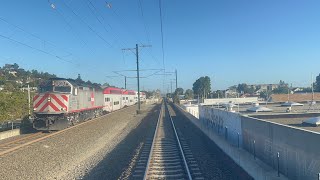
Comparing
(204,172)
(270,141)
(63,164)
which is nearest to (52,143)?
(63,164)

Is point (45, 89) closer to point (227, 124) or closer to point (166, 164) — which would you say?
point (227, 124)

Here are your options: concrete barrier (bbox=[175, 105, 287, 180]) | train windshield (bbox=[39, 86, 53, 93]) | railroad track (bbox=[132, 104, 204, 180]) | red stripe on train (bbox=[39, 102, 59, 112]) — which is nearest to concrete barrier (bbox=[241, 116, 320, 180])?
concrete barrier (bbox=[175, 105, 287, 180])

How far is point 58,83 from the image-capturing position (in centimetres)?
2542

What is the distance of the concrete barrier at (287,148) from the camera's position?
849cm

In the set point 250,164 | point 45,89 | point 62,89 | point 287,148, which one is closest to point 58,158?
point 250,164

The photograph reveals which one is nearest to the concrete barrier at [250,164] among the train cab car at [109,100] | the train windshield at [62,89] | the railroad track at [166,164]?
the railroad track at [166,164]

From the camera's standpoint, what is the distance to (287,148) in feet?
32.8

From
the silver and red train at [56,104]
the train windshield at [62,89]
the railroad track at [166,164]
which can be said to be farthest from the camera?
the train windshield at [62,89]

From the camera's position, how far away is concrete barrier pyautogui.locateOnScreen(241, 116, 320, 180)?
27.9 feet

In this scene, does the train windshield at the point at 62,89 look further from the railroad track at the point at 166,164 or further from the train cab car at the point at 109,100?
the train cab car at the point at 109,100

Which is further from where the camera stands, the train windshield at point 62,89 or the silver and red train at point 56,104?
the train windshield at point 62,89

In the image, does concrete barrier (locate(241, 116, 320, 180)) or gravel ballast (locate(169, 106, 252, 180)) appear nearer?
concrete barrier (locate(241, 116, 320, 180))

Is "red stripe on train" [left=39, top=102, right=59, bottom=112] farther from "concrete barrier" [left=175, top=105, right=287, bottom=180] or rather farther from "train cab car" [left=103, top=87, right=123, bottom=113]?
"train cab car" [left=103, top=87, right=123, bottom=113]

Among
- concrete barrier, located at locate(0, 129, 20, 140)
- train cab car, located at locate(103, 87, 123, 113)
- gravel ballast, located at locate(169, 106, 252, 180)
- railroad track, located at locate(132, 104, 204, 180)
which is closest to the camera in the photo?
gravel ballast, located at locate(169, 106, 252, 180)
